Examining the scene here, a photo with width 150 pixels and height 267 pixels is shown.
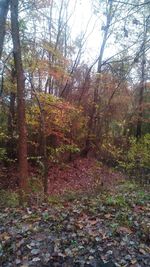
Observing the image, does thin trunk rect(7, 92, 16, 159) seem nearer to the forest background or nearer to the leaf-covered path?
the forest background

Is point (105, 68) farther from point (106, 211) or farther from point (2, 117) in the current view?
point (106, 211)

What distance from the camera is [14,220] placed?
4984mm

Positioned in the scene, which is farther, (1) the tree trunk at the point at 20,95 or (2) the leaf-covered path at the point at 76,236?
(1) the tree trunk at the point at 20,95

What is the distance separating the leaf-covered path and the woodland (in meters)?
0.01

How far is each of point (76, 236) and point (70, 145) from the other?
1062 centimetres

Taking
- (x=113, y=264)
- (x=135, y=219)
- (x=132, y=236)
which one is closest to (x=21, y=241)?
(x=113, y=264)

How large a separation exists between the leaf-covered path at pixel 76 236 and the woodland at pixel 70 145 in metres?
0.01

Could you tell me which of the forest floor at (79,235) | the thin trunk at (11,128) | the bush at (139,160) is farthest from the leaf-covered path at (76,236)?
the thin trunk at (11,128)

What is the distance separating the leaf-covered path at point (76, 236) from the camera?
12.4 feet

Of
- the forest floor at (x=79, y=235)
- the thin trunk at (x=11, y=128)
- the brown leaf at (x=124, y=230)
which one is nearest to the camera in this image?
the forest floor at (x=79, y=235)

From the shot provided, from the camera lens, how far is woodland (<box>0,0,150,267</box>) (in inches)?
163

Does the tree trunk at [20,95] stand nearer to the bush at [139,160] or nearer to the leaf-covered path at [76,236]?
the leaf-covered path at [76,236]

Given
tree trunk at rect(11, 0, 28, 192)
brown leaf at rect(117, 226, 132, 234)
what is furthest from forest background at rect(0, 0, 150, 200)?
brown leaf at rect(117, 226, 132, 234)

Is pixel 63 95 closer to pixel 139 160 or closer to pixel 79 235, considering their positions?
pixel 139 160
